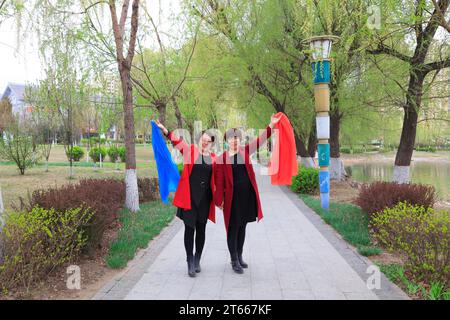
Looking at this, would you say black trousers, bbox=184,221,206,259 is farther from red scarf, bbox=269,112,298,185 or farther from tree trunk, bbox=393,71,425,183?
tree trunk, bbox=393,71,425,183

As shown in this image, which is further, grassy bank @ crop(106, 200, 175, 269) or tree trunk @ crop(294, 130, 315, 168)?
tree trunk @ crop(294, 130, 315, 168)

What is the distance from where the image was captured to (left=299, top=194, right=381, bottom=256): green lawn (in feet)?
20.4

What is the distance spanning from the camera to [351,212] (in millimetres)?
9055

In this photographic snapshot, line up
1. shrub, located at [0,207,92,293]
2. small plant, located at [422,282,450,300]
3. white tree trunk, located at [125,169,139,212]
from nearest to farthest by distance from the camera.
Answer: small plant, located at [422,282,450,300] → shrub, located at [0,207,92,293] → white tree trunk, located at [125,169,139,212]

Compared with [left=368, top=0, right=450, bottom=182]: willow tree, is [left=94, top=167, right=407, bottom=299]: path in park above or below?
below

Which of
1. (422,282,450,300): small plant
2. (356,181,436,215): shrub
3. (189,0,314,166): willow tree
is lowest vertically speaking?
(422,282,450,300): small plant

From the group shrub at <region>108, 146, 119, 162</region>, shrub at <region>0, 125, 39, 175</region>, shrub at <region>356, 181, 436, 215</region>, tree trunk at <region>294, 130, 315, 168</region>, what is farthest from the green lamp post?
shrub at <region>108, 146, 119, 162</region>

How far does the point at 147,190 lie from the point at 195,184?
23.1 ft

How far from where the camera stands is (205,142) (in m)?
4.74

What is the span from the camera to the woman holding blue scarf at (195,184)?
469 centimetres

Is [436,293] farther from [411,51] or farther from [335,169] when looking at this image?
[335,169]

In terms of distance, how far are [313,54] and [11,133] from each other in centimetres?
1408

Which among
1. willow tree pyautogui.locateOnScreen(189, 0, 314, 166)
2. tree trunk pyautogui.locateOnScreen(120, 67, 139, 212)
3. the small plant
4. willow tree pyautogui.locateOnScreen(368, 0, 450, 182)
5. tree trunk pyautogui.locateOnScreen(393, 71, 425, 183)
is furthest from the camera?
willow tree pyautogui.locateOnScreen(189, 0, 314, 166)
